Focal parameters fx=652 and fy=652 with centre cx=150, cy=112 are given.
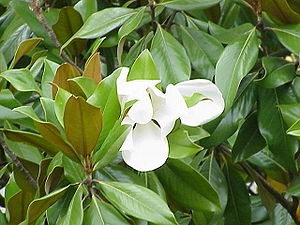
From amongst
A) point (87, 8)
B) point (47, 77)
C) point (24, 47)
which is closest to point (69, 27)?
point (87, 8)

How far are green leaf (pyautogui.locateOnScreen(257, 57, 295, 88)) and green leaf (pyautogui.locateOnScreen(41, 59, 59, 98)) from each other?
1.22 ft

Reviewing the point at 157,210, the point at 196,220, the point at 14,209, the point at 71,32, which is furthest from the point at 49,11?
the point at 157,210

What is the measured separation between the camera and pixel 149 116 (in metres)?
0.85

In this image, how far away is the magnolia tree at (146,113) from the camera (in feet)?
2.85

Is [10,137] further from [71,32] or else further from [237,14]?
[237,14]

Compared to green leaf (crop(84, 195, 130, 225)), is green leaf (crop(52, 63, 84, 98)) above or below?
above

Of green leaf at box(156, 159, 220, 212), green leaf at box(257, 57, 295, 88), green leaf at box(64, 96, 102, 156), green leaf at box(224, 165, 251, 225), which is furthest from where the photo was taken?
green leaf at box(224, 165, 251, 225)

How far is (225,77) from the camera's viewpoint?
3.48 feet

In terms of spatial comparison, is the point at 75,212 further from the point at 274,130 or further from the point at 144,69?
the point at 274,130

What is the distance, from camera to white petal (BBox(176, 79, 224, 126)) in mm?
910

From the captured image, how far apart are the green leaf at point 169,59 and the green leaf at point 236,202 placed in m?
0.36

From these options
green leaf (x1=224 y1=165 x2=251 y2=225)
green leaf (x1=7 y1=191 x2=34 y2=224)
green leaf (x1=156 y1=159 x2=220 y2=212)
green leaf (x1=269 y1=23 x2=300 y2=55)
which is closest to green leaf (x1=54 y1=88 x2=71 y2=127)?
green leaf (x1=156 y1=159 x2=220 y2=212)

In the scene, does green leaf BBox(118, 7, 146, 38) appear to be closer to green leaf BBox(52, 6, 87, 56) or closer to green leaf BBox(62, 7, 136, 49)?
green leaf BBox(62, 7, 136, 49)

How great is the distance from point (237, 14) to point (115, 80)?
0.78 meters
